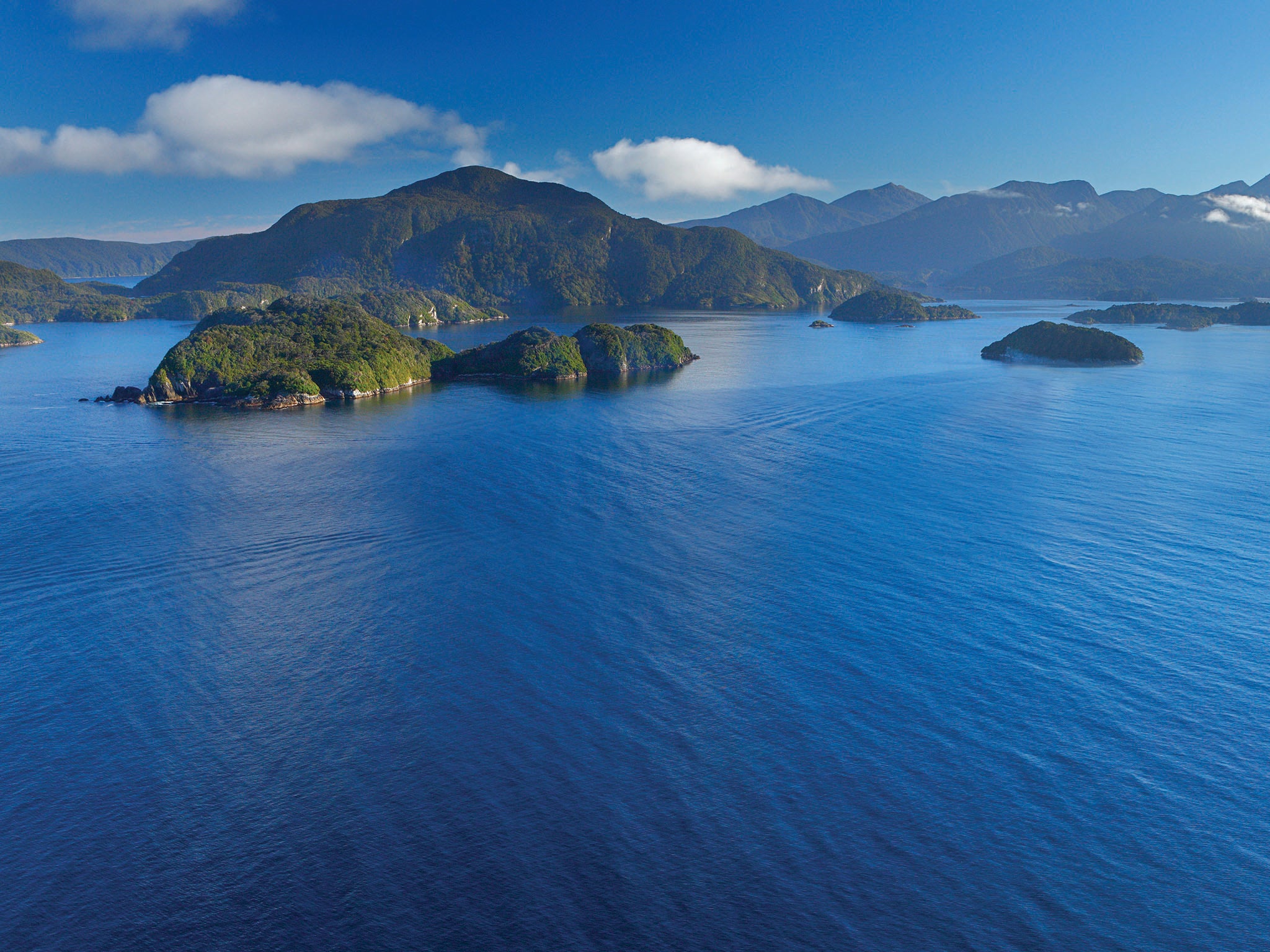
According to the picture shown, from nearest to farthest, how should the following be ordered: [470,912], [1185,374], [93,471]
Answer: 1. [470,912]
2. [93,471]
3. [1185,374]

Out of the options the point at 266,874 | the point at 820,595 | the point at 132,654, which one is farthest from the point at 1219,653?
the point at 132,654

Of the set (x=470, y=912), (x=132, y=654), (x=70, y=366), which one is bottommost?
(x=470, y=912)

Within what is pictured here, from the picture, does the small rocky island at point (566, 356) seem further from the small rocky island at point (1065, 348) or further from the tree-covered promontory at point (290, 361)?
the small rocky island at point (1065, 348)


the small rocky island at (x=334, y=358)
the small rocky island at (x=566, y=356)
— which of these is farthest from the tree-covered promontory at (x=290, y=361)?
the small rocky island at (x=566, y=356)

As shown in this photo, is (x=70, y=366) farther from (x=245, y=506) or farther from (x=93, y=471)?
(x=245, y=506)

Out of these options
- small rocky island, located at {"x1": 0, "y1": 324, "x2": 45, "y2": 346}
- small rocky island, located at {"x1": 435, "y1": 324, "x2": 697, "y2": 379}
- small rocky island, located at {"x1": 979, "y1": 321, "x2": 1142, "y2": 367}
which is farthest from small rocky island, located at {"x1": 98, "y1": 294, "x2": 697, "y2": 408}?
small rocky island, located at {"x1": 0, "y1": 324, "x2": 45, "y2": 346}
